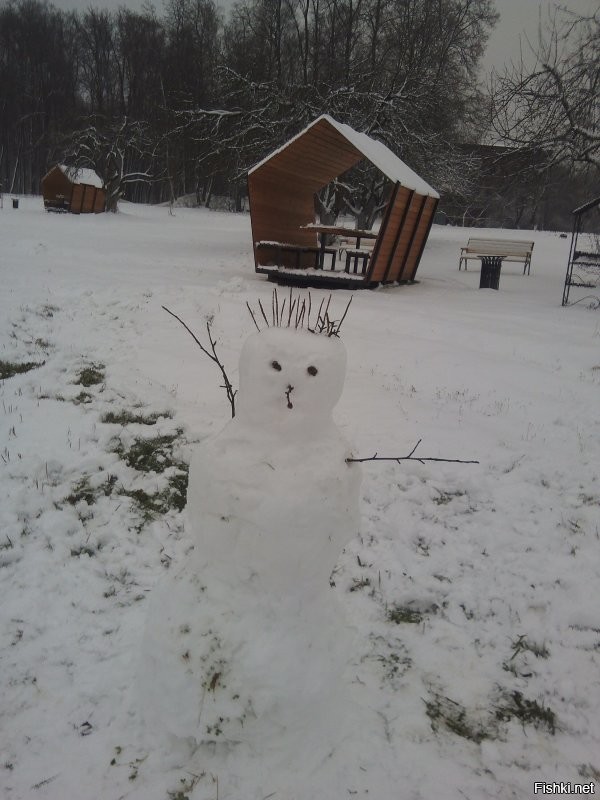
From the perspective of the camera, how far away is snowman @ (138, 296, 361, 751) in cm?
190

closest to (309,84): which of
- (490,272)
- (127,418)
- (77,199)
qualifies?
(490,272)

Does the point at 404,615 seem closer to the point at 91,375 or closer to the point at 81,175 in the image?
the point at 91,375

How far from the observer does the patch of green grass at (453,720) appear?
94.0 inches

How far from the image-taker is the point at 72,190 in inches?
1073

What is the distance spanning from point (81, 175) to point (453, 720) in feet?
102

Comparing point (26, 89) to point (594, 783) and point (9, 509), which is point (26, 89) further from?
point (594, 783)

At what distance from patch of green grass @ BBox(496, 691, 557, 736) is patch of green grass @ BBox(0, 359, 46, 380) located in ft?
18.1

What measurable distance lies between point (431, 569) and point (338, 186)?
18377 millimetres

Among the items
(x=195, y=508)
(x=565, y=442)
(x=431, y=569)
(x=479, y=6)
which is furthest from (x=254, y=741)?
(x=479, y=6)

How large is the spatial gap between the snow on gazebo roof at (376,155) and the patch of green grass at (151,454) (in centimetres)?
743

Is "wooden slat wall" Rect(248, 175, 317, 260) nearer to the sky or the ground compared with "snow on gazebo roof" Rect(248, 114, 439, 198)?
nearer to the ground

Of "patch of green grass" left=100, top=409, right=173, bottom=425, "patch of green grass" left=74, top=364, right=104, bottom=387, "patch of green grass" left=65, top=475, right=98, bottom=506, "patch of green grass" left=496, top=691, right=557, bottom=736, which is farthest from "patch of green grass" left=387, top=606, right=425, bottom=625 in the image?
"patch of green grass" left=74, top=364, right=104, bottom=387

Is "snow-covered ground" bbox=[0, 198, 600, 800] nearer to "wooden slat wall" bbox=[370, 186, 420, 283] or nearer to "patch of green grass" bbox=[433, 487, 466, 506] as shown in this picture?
"patch of green grass" bbox=[433, 487, 466, 506]

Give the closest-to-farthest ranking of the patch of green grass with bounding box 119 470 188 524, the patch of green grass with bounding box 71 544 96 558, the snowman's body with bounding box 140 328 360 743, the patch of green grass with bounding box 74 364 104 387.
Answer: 1. the snowman's body with bounding box 140 328 360 743
2. the patch of green grass with bounding box 71 544 96 558
3. the patch of green grass with bounding box 119 470 188 524
4. the patch of green grass with bounding box 74 364 104 387
